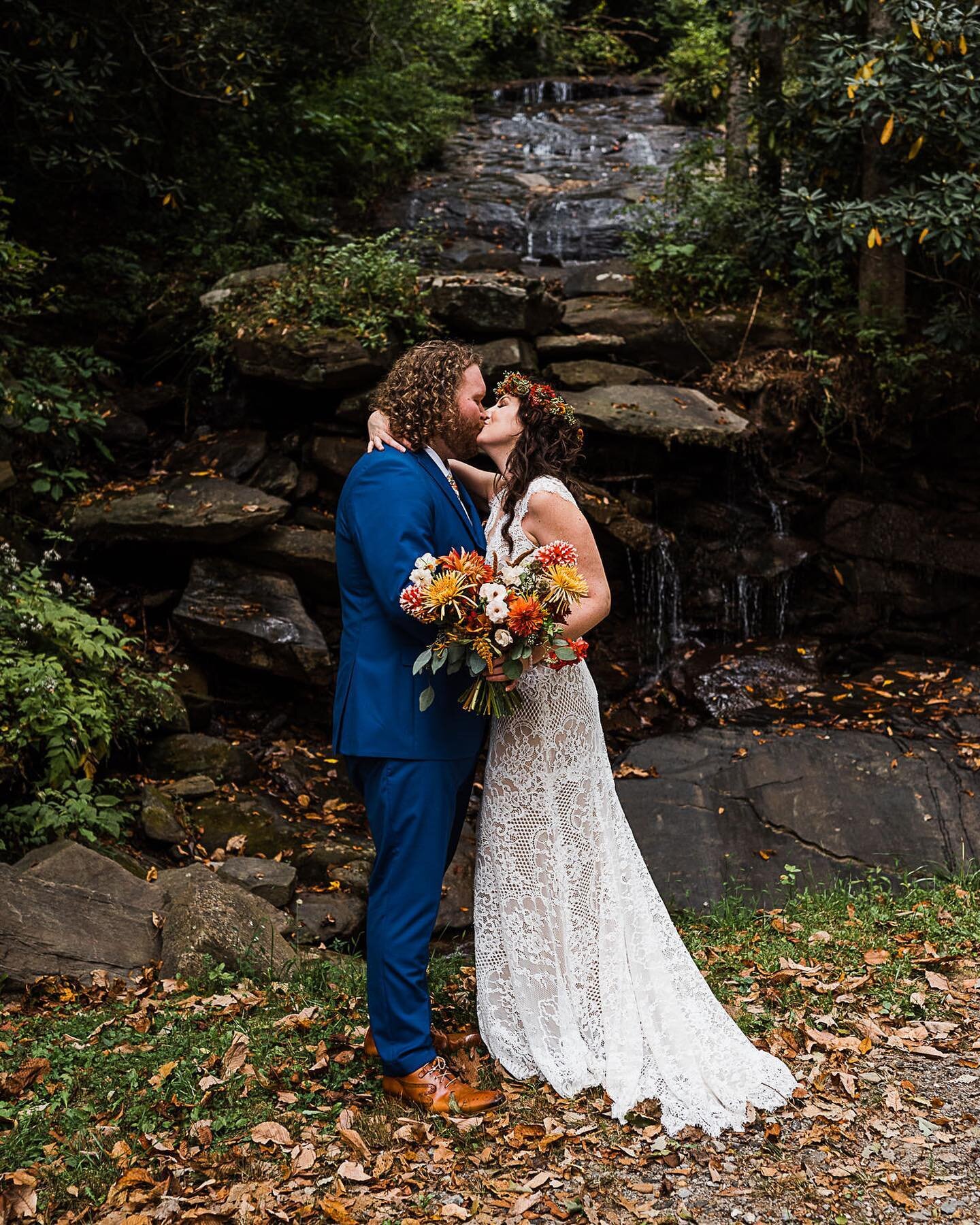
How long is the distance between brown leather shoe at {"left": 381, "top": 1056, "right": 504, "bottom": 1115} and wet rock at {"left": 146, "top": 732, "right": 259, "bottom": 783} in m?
3.88

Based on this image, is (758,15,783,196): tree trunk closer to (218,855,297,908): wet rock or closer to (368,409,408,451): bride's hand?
(368,409,408,451): bride's hand

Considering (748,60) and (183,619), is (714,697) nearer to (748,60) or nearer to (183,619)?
(183,619)

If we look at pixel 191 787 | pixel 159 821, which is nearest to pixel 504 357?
pixel 191 787

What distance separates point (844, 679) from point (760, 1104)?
5732 mm

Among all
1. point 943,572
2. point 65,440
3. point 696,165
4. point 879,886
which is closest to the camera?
point 879,886

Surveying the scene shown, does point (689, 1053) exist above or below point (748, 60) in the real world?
below

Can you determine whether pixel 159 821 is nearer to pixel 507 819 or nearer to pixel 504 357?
pixel 507 819

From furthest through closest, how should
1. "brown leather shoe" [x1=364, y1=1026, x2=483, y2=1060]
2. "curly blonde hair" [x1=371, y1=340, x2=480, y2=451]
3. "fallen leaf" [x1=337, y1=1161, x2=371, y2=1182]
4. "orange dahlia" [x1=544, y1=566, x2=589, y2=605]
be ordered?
"brown leather shoe" [x1=364, y1=1026, x2=483, y2=1060]
"curly blonde hair" [x1=371, y1=340, x2=480, y2=451]
"orange dahlia" [x1=544, y1=566, x2=589, y2=605]
"fallen leaf" [x1=337, y1=1161, x2=371, y2=1182]

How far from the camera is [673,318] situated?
32.7ft

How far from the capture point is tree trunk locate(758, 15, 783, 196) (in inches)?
409

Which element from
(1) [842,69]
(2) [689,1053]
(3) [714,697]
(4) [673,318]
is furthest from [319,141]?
(2) [689,1053]

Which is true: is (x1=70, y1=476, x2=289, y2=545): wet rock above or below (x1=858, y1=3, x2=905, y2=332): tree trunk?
below

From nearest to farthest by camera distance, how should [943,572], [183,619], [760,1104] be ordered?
[760,1104] → [183,619] → [943,572]

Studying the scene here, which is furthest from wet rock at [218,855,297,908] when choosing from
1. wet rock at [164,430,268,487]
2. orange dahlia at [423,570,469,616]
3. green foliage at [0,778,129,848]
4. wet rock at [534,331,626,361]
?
wet rock at [534,331,626,361]
